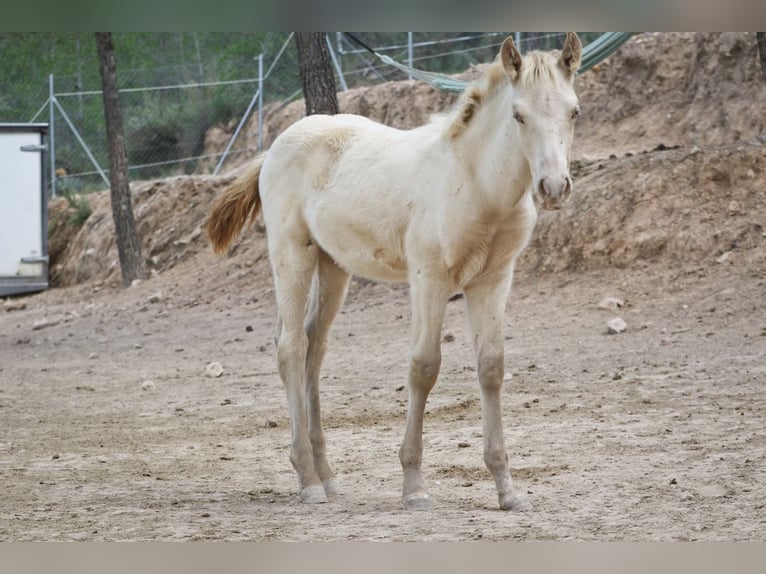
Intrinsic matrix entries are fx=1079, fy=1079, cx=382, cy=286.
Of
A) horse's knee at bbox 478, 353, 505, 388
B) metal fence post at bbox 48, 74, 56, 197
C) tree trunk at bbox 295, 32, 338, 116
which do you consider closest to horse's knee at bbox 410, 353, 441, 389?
horse's knee at bbox 478, 353, 505, 388

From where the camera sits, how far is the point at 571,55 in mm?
4441

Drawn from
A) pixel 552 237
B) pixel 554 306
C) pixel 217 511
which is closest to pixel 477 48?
pixel 552 237

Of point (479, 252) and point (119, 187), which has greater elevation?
point (119, 187)

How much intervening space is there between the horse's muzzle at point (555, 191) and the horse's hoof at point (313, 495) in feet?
6.31

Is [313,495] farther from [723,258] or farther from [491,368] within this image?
[723,258]

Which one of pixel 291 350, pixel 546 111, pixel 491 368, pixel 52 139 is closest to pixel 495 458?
pixel 491 368

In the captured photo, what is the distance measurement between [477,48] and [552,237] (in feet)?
24.1

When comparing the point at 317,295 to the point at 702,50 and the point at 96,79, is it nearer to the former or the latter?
the point at 702,50

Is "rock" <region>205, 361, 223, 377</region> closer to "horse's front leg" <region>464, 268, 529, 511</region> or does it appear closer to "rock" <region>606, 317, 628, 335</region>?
"rock" <region>606, 317, 628, 335</region>

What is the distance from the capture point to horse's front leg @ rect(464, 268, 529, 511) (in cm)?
489

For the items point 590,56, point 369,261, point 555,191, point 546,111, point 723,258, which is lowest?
point 369,261

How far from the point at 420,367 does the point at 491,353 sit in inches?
12.9

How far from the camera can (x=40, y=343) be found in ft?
42.9

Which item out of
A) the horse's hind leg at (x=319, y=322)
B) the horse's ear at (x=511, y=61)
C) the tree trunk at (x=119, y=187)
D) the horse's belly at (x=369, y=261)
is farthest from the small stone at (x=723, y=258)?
the tree trunk at (x=119, y=187)
